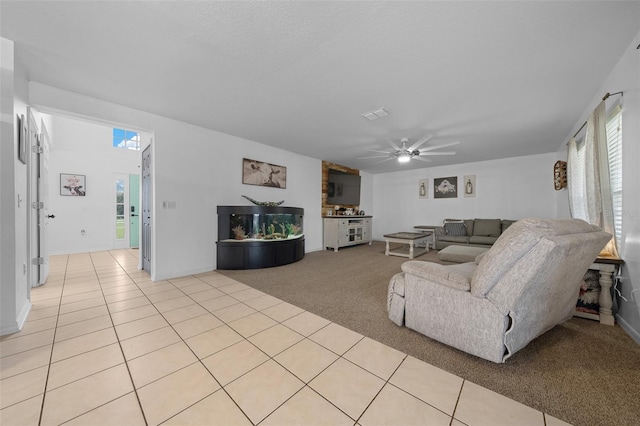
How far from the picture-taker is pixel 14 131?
1.98 m

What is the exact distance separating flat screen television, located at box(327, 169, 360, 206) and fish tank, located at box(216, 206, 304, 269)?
7.69ft

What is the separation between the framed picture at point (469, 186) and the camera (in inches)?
249

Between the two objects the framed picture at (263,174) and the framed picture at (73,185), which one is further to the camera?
the framed picture at (73,185)

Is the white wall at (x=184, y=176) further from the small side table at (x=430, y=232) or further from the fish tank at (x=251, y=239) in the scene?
the small side table at (x=430, y=232)

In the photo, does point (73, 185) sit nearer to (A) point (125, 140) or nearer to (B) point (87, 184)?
(B) point (87, 184)

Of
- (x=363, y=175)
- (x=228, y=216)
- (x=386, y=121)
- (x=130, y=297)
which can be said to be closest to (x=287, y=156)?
(x=228, y=216)

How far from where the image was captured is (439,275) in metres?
1.76

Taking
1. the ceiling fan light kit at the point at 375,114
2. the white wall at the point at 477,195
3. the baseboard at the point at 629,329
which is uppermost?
the ceiling fan light kit at the point at 375,114

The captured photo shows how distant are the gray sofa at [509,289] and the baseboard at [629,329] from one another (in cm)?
49

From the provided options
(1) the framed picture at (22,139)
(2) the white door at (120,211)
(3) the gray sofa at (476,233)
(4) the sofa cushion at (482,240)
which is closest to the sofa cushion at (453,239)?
(3) the gray sofa at (476,233)

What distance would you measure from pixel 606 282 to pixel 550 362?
117 centimetres

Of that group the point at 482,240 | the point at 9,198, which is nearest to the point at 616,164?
the point at 482,240

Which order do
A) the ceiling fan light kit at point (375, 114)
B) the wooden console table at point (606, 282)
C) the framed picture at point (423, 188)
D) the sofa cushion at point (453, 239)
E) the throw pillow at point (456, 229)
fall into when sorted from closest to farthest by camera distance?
the wooden console table at point (606, 282) → the ceiling fan light kit at point (375, 114) → the sofa cushion at point (453, 239) → the throw pillow at point (456, 229) → the framed picture at point (423, 188)

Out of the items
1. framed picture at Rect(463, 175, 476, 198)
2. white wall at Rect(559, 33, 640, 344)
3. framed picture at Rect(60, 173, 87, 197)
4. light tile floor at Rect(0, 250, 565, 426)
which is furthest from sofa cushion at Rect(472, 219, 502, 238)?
framed picture at Rect(60, 173, 87, 197)
